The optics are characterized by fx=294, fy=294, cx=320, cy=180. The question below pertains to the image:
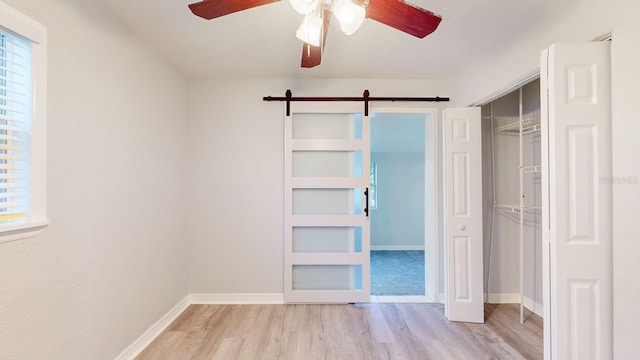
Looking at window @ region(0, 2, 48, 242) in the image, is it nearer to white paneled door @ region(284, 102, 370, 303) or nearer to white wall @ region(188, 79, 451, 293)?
white wall @ region(188, 79, 451, 293)

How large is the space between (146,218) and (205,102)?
55.1 inches

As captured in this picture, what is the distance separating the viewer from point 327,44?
240 cm

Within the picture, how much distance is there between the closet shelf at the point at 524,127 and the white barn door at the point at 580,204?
121cm

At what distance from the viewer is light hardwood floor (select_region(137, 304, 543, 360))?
2230 mm

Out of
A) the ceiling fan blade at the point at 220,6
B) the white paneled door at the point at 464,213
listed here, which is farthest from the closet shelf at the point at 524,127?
the ceiling fan blade at the point at 220,6

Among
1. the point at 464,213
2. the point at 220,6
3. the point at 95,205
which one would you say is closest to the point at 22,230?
the point at 95,205

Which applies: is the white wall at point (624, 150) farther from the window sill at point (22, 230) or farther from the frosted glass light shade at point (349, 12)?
the window sill at point (22, 230)

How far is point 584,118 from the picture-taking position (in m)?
1.56

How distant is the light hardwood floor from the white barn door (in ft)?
2.77

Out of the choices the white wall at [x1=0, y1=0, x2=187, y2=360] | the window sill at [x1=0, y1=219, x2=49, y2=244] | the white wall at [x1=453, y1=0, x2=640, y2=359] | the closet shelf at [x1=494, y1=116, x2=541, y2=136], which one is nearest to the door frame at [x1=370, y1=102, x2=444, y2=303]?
the closet shelf at [x1=494, y1=116, x2=541, y2=136]

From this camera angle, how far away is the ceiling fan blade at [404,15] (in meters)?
1.31

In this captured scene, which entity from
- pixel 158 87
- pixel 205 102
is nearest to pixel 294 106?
pixel 205 102

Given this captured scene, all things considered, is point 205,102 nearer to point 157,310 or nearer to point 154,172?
point 154,172

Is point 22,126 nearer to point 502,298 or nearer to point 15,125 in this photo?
point 15,125
